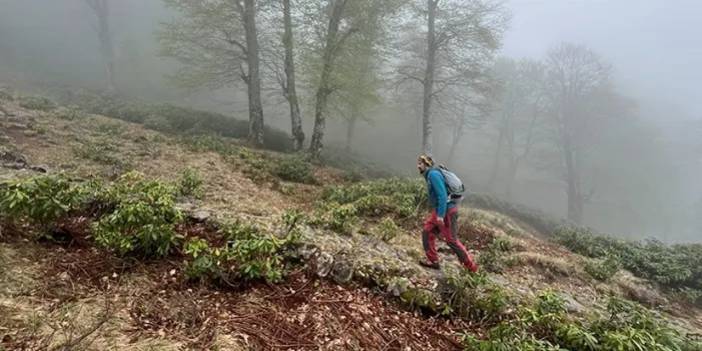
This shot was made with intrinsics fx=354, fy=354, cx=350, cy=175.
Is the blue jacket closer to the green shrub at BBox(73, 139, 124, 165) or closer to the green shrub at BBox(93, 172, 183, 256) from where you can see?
the green shrub at BBox(93, 172, 183, 256)

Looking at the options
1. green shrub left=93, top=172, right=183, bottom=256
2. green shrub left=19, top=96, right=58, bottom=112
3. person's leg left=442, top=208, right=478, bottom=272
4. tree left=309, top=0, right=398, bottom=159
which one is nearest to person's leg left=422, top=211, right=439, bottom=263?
person's leg left=442, top=208, right=478, bottom=272

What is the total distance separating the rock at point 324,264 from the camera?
15.4ft

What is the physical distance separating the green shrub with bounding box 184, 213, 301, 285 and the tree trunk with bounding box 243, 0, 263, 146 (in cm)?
1166

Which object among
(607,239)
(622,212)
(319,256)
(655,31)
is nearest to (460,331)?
(319,256)

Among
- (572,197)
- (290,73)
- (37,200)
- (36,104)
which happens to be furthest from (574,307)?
(572,197)

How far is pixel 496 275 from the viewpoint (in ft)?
21.5

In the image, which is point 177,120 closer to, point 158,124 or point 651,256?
point 158,124

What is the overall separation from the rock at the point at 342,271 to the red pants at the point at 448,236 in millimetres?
1368

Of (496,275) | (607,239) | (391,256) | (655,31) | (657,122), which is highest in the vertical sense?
(655,31)

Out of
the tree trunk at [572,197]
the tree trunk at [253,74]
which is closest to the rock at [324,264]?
the tree trunk at [253,74]

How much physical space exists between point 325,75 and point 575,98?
23793mm

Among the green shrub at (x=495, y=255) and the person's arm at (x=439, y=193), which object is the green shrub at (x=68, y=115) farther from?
the green shrub at (x=495, y=255)

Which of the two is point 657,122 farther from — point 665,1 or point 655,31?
point 665,1

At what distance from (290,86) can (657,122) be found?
4377cm
